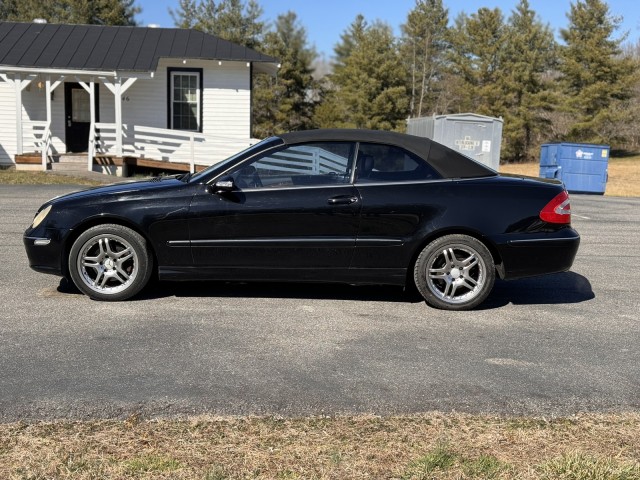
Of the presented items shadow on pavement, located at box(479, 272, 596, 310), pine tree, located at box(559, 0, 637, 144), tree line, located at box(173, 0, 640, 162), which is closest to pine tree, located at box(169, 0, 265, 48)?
tree line, located at box(173, 0, 640, 162)

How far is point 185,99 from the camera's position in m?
21.6

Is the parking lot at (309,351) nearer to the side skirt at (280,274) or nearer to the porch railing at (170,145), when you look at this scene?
the side skirt at (280,274)

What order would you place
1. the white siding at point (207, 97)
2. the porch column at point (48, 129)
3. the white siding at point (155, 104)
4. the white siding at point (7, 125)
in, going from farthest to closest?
1. the white siding at point (207, 97)
2. the white siding at point (155, 104)
3. the white siding at point (7, 125)
4. the porch column at point (48, 129)

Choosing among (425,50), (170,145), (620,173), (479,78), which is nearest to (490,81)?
(479,78)

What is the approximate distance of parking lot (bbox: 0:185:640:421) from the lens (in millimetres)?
3850

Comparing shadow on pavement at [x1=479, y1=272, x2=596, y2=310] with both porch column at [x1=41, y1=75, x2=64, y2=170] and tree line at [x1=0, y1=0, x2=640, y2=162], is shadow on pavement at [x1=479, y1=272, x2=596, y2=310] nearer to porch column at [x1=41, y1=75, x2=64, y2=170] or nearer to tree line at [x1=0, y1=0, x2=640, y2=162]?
porch column at [x1=41, y1=75, x2=64, y2=170]

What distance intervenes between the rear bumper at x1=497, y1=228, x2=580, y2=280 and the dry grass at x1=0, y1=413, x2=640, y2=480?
7.60 ft

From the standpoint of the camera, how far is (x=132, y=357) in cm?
450

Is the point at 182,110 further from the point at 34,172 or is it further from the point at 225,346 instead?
the point at 225,346

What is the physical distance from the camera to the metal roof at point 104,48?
20.0 metres

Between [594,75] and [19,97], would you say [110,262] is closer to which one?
[19,97]

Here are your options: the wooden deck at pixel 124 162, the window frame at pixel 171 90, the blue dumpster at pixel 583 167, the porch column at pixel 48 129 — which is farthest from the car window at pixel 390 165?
the blue dumpster at pixel 583 167

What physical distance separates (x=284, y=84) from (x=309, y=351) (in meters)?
41.2

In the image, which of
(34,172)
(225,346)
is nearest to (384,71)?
(34,172)
